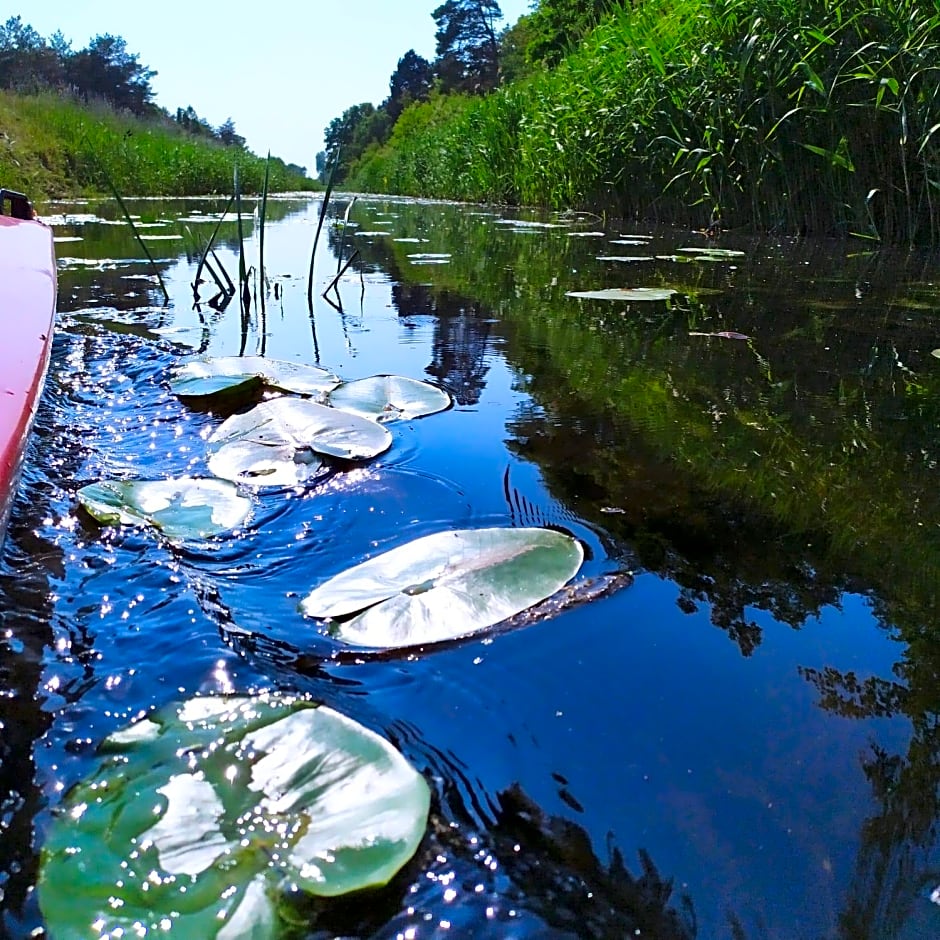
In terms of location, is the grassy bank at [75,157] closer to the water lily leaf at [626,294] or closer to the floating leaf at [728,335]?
the water lily leaf at [626,294]

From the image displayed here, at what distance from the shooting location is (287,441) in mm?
1268

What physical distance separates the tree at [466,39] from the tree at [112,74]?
1238 cm

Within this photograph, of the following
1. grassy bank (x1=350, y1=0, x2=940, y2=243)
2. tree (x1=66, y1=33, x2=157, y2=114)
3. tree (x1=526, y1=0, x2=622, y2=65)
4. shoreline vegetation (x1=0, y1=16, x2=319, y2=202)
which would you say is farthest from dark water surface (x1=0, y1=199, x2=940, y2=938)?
tree (x1=66, y1=33, x2=157, y2=114)

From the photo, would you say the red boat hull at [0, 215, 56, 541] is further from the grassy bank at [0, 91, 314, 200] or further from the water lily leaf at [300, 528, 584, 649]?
the grassy bank at [0, 91, 314, 200]

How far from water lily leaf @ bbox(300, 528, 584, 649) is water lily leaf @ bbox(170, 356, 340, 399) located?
0.74 metres

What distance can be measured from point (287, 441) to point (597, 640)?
70cm

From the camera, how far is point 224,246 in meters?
4.91

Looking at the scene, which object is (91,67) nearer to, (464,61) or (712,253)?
(464,61)

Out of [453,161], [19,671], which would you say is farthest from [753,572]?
[453,161]

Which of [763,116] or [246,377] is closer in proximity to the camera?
[246,377]

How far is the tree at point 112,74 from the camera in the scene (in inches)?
1107

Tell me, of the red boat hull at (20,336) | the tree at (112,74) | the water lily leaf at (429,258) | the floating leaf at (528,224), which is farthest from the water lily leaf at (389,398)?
the tree at (112,74)

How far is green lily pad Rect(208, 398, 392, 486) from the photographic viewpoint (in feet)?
3.83

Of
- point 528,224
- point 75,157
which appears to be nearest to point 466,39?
point 75,157
